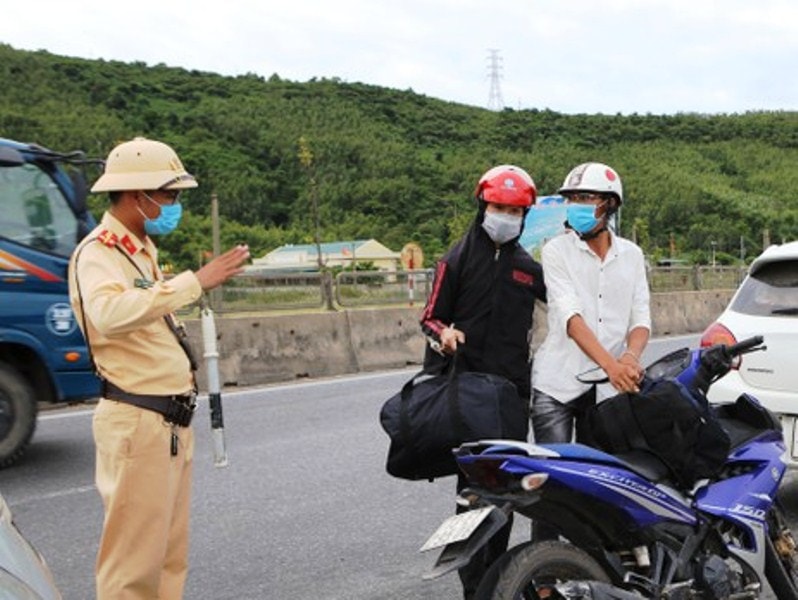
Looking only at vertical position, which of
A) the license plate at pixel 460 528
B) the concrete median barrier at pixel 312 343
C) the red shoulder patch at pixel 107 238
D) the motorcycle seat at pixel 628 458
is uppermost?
the red shoulder patch at pixel 107 238

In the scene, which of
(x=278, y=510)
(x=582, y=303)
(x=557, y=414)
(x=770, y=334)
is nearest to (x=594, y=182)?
(x=582, y=303)

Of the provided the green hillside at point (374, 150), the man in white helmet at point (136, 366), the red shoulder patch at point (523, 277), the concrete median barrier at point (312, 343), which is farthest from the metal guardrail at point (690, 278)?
the green hillside at point (374, 150)

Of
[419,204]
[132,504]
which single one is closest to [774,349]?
A: [132,504]

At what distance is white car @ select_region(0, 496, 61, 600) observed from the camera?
6.03ft

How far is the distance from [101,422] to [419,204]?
80645 millimetres

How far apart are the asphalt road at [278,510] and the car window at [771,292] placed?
183cm

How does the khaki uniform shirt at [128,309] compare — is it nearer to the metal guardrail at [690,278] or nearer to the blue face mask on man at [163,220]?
the blue face mask on man at [163,220]

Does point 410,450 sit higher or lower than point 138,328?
lower

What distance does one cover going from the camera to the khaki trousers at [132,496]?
116 inches

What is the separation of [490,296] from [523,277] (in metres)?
0.17

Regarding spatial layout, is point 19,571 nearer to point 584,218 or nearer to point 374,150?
point 584,218

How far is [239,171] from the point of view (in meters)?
83.0

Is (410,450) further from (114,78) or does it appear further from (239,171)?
(114,78)

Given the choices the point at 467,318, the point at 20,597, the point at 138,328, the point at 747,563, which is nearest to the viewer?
the point at 20,597
